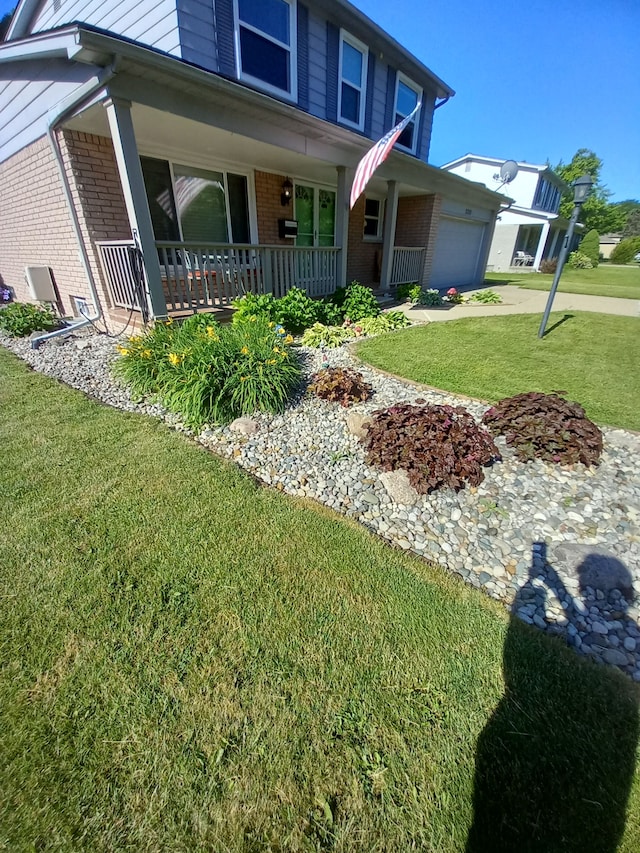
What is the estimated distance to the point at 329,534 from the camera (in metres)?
2.46

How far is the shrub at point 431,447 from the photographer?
2.83 m

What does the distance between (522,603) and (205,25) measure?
8996 mm

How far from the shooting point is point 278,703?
1532 mm

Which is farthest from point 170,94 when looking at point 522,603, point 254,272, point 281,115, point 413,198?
point 413,198

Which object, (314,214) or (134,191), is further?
(314,214)

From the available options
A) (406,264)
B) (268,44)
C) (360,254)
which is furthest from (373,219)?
(268,44)

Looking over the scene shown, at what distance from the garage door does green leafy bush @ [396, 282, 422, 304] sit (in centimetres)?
218

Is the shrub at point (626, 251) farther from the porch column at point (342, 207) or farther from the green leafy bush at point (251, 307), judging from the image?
the green leafy bush at point (251, 307)

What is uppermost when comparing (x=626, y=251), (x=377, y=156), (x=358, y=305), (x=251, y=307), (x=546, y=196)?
(x=546, y=196)

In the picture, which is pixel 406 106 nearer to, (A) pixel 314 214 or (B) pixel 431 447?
(A) pixel 314 214

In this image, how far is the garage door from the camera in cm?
1192

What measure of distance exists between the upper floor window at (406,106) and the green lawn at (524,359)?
24.0 ft

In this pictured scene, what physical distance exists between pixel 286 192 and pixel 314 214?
128 centimetres

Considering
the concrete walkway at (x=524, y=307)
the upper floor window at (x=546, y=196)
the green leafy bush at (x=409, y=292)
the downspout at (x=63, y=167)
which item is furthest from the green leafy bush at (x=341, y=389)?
the upper floor window at (x=546, y=196)
